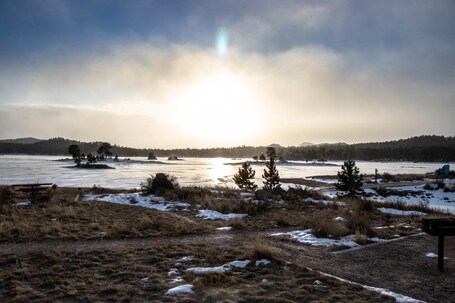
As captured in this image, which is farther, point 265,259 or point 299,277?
point 265,259

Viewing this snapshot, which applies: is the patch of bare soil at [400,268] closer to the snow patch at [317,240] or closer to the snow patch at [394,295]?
the snow patch at [394,295]

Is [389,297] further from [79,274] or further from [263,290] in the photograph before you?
[79,274]

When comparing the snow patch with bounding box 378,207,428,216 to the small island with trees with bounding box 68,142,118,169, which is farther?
the small island with trees with bounding box 68,142,118,169

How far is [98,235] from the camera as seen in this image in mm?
11195

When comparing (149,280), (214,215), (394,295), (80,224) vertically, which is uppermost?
(394,295)

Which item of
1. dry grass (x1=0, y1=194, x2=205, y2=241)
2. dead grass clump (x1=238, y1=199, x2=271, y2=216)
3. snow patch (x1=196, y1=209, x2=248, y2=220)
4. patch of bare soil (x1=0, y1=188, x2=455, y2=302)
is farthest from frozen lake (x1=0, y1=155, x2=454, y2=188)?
patch of bare soil (x1=0, y1=188, x2=455, y2=302)

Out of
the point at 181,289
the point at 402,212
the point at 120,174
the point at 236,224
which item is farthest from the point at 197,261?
the point at 120,174

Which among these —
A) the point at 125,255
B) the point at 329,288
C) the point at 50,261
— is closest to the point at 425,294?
the point at 329,288

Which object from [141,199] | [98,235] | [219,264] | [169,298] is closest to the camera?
[169,298]

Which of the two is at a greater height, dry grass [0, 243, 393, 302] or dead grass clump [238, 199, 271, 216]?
dry grass [0, 243, 393, 302]

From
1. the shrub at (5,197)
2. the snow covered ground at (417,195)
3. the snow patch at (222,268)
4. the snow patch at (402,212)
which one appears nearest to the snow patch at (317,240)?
the snow patch at (222,268)

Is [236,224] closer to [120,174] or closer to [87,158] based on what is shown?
[120,174]

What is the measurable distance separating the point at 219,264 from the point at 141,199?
15020 millimetres

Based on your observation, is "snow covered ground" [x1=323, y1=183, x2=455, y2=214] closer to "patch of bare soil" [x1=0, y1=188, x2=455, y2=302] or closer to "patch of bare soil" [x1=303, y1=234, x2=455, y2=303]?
"patch of bare soil" [x1=0, y1=188, x2=455, y2=302]
